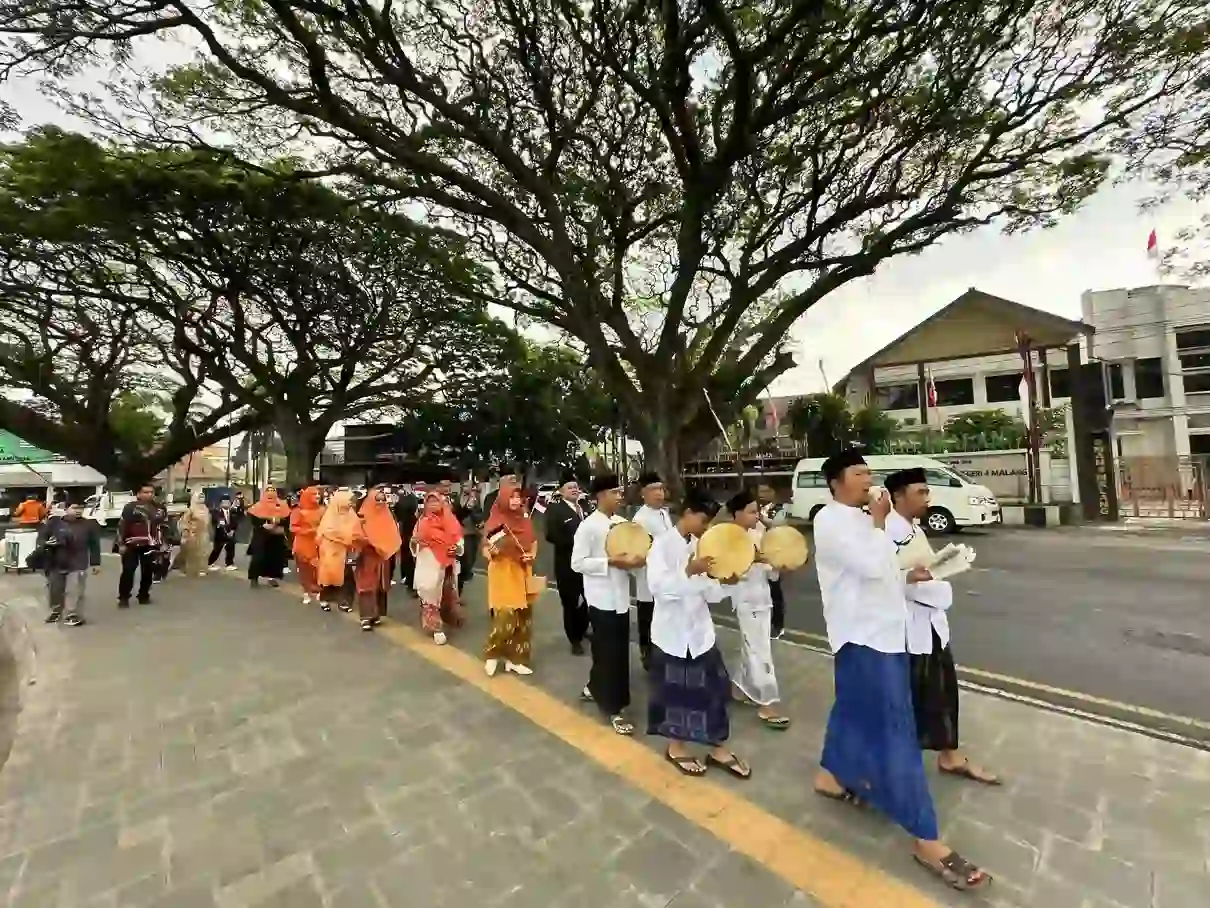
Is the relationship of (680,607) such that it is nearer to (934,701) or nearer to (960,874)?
(934,701)

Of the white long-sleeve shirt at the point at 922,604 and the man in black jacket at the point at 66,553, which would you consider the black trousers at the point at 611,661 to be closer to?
the white long-sleeve shirt at the point at 922,604

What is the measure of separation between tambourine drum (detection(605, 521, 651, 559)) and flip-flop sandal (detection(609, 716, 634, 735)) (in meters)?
1.02

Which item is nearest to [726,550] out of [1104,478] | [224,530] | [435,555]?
[435,555]

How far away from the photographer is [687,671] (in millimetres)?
3453

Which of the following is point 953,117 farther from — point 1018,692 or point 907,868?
point 907,868

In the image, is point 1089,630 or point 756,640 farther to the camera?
point 1089,630

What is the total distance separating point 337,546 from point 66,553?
2.74 metres

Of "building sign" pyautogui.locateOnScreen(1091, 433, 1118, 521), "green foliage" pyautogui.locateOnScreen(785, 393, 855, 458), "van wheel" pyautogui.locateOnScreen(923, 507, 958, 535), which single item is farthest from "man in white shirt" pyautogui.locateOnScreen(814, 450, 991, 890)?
"green foliage" pyautogui.locateOnScreen(785, 393, 855, 458)

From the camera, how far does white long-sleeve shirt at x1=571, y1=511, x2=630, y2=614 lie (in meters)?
4.30

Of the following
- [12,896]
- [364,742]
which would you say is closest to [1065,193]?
[364,742]

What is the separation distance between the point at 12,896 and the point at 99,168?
12.6 metres

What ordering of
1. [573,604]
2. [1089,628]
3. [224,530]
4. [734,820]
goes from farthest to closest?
[224,530] < [1089,628] < [573,604] < [734,820]

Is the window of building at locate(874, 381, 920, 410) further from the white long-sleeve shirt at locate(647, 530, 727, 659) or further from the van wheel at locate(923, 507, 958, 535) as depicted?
the white long-sleeve shirt at locate(647, 530, 727, 659)

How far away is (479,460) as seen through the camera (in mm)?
32531
